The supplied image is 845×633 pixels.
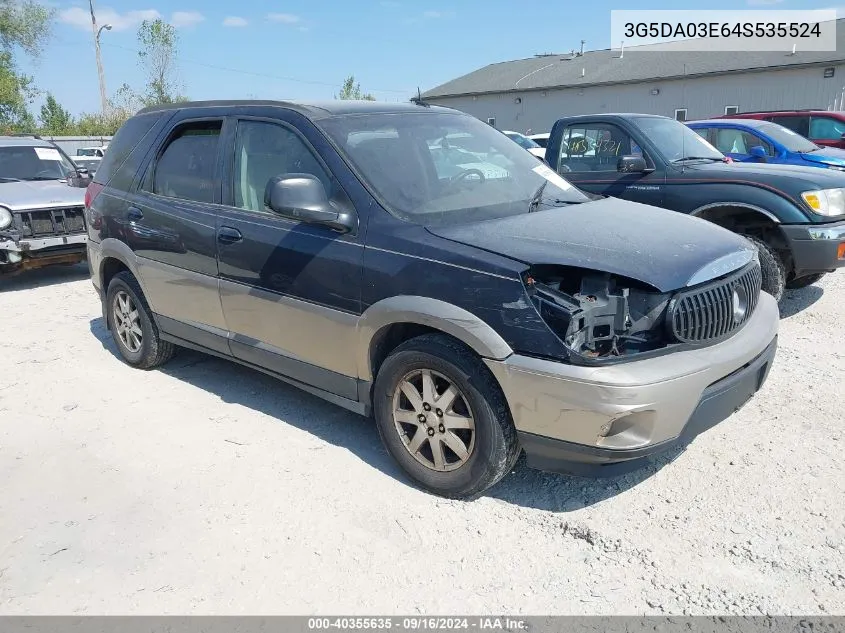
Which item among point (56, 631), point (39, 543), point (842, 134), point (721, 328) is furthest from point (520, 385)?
point (842, 134)

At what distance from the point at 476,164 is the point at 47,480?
9.91ft

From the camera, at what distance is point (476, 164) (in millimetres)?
4047

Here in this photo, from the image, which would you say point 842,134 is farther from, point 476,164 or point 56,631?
point 56,631

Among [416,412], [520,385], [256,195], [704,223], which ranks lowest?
[416,412]

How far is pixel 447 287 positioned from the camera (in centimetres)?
306

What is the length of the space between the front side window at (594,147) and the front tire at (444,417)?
4521 millimetres

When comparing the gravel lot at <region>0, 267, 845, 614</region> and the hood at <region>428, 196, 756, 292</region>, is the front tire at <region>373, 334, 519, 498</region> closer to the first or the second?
the gravel lot at <region>0, 267, 845, 614</region>

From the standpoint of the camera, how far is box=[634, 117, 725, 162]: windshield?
22.1 feet

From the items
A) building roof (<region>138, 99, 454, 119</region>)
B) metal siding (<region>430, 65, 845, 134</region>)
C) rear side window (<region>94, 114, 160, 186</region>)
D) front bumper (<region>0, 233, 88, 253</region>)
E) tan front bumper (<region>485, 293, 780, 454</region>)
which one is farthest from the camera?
metal siding (<region>430, 65, 845, 134</region>)

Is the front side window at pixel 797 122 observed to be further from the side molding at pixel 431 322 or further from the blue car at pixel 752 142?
the side molding at pixel 431 322

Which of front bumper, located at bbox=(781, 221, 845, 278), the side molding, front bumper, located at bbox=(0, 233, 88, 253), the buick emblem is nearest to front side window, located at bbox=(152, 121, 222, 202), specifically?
the side molding

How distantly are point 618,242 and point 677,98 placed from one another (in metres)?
28.4

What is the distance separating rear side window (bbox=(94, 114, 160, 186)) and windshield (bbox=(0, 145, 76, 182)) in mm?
4619

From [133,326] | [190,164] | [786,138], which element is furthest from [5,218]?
[786,138]
